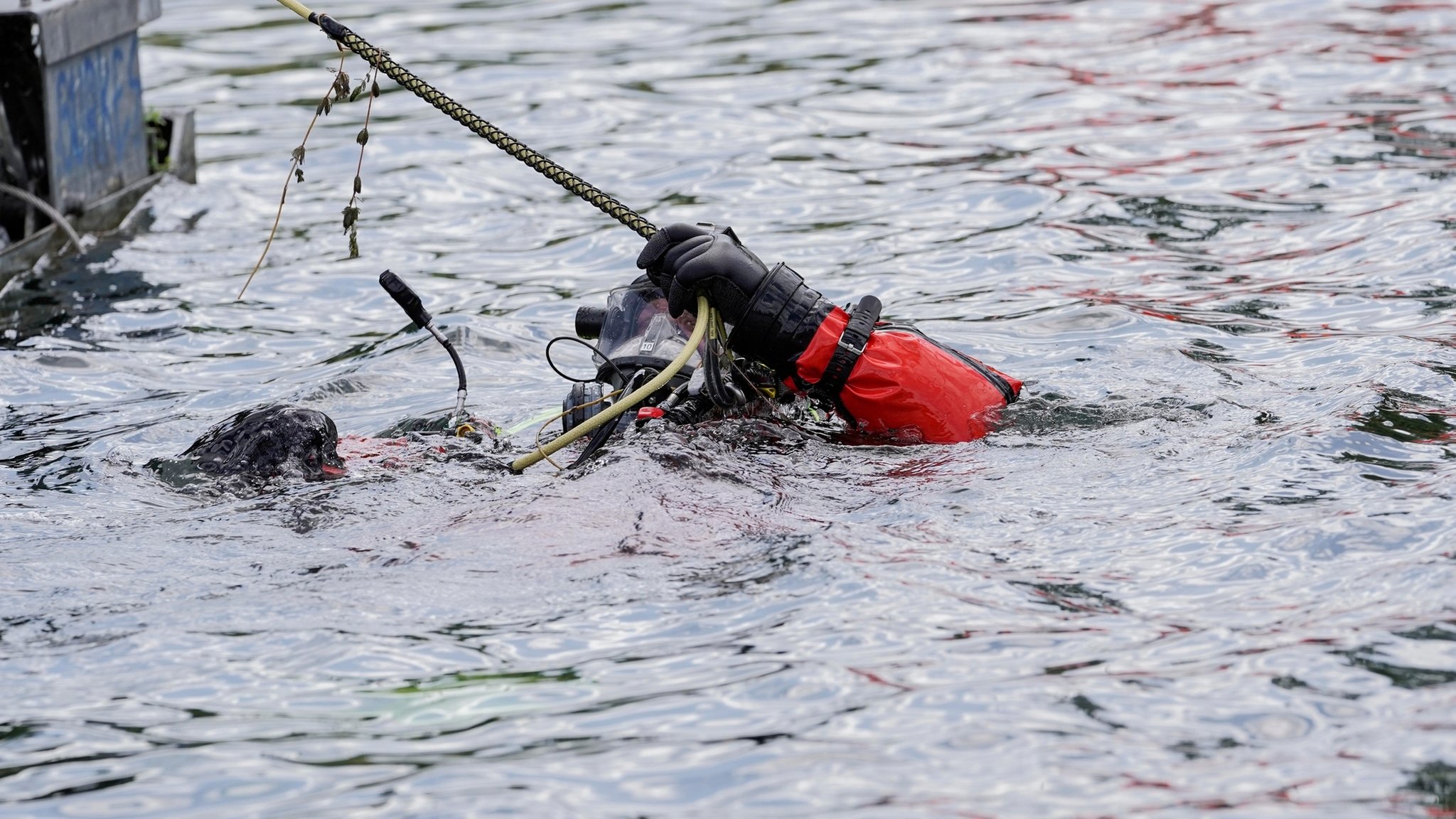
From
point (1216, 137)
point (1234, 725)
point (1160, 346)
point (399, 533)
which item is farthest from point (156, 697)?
point (1216, 137)

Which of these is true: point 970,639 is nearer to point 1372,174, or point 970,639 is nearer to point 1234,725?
point 1234,725

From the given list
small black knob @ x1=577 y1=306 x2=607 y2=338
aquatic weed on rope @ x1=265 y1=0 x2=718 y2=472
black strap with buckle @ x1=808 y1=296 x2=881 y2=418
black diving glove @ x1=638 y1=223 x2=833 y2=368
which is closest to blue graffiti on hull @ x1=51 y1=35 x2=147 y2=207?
aquatic weed on rope @ x1=265 y1=0 x2=718 y2=472

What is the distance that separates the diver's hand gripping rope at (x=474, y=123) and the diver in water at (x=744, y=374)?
213mm

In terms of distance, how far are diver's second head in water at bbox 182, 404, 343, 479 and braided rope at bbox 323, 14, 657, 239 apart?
0.90 metres

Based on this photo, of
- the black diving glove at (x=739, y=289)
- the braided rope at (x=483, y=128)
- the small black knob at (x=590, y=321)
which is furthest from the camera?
the small black knob at (x=590, y=321)

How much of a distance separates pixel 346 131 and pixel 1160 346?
572 centimetres

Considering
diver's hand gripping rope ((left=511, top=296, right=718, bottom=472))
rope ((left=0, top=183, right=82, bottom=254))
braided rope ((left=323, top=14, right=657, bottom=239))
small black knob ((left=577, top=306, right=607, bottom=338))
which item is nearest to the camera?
diver's hand gripping rope ((left=511, top=296, right=718, bottom=472))

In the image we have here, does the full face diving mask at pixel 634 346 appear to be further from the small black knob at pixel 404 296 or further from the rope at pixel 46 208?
the rope at pixel 46 208

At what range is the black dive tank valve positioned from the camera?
14.5 feet

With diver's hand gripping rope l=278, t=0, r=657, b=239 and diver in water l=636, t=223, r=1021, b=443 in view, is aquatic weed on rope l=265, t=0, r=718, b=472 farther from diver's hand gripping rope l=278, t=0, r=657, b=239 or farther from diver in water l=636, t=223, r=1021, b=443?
diver in water l=636, t=223, r=1021, b=443

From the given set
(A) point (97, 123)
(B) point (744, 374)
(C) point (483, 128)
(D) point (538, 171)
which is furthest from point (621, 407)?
(A) point (97, 123)

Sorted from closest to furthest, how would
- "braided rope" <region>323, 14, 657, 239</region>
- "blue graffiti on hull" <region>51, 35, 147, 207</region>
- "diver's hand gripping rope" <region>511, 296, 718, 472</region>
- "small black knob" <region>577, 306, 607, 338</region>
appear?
"diver's hand gripping rope" <region>511, 296, 718, 472</region>, "braided rope" <region>323, 14, 657, 239</region>, "small black knob" <region>577, 306, 607, 338</region>, "blue graffiti on hull" <region>51, 35, 147, 207</region>

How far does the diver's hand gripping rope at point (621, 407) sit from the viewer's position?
395 cm

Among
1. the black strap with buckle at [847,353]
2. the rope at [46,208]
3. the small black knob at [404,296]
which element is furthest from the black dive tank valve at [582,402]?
the rope at [46,208]
